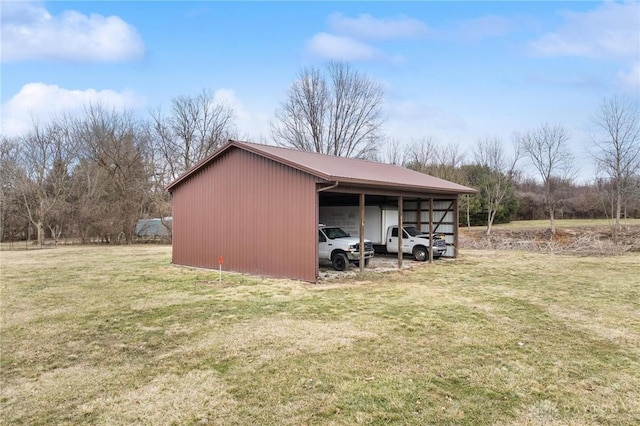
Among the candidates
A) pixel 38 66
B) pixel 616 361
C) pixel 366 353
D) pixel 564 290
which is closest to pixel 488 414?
pixel 366 353

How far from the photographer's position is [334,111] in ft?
121

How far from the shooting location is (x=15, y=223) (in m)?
30.0

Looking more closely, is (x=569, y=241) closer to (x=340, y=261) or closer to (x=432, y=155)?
(x=432, y=155)

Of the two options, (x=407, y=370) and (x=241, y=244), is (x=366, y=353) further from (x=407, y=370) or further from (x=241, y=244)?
(x=241, y=244)

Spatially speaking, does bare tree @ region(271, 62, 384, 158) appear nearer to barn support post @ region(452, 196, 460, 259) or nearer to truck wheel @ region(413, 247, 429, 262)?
barn support post @ region(452, 196, 460, 259)

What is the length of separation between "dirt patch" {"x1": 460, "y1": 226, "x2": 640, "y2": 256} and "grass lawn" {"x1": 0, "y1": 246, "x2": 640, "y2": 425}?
1044 cm

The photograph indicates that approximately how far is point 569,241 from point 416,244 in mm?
A: 13423

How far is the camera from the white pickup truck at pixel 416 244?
16.4m

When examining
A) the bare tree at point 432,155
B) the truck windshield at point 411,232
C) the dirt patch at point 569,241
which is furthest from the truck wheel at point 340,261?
the bare tree at point 432,155

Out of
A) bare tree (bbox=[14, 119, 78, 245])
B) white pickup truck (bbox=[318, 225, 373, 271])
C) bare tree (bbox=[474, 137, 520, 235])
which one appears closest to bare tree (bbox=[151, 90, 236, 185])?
bare tree (bbox=[14, 119, 78, 245])

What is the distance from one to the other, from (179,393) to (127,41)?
14.7 m

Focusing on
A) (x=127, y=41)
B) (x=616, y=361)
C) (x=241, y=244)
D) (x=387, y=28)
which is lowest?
(x=616, y=361)

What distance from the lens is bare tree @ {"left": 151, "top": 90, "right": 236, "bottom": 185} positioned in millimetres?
31938

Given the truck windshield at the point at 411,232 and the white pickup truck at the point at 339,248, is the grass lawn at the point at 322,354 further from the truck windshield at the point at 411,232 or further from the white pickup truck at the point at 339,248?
the truck windshield at the point at 411,232
